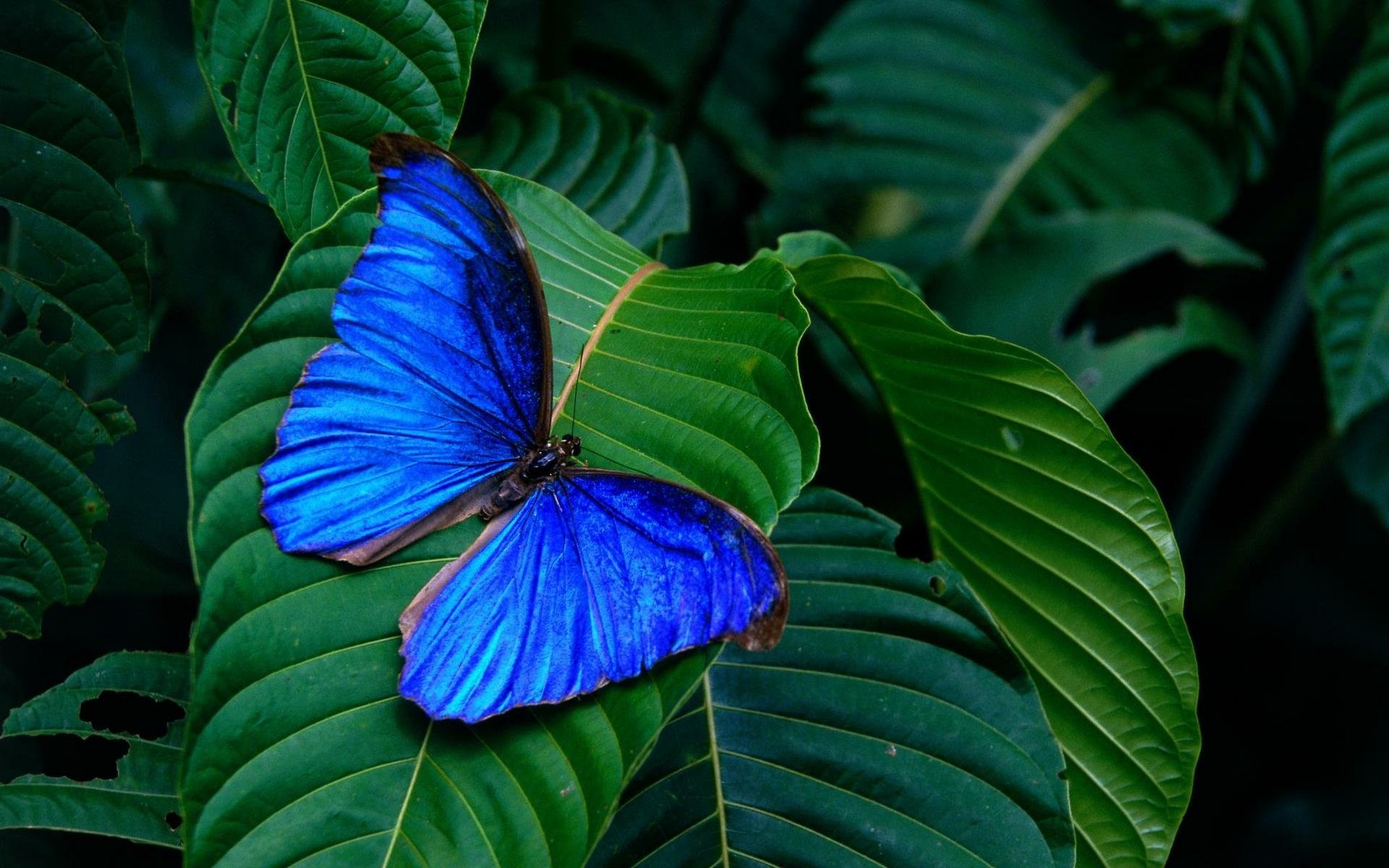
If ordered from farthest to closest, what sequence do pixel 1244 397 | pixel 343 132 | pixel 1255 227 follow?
pixel 1255 227, pixel 1244 397, pixel 343 132

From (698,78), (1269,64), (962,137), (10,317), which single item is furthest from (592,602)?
(1269,64)

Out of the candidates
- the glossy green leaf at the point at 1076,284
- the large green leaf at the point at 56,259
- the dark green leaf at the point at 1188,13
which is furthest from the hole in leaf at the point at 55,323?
the dark green leaf at the point at 1188,13

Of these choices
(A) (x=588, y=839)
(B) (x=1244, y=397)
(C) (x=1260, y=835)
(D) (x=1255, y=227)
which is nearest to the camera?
(A) (x=588, y=839)

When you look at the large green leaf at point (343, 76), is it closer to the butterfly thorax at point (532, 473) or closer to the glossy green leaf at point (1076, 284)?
the butterfly thorax at point (532, 473)

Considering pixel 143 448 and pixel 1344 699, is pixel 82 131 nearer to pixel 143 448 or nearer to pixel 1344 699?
pixel 143 448

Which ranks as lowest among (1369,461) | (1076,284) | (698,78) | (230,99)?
(230,99)

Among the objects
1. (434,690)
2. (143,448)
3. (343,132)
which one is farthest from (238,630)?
(143,448)

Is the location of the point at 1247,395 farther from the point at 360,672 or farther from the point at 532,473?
the point at 360,672

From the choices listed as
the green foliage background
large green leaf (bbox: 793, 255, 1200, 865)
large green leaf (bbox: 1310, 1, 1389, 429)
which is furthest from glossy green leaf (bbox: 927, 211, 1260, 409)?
large green leaf (bbox: 793, 255, 1200, 865)
